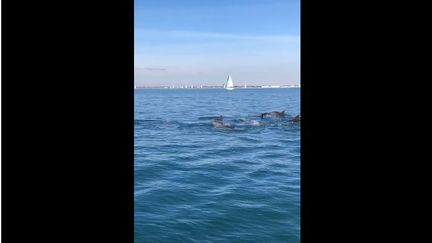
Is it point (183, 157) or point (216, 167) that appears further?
point (183, 157)
